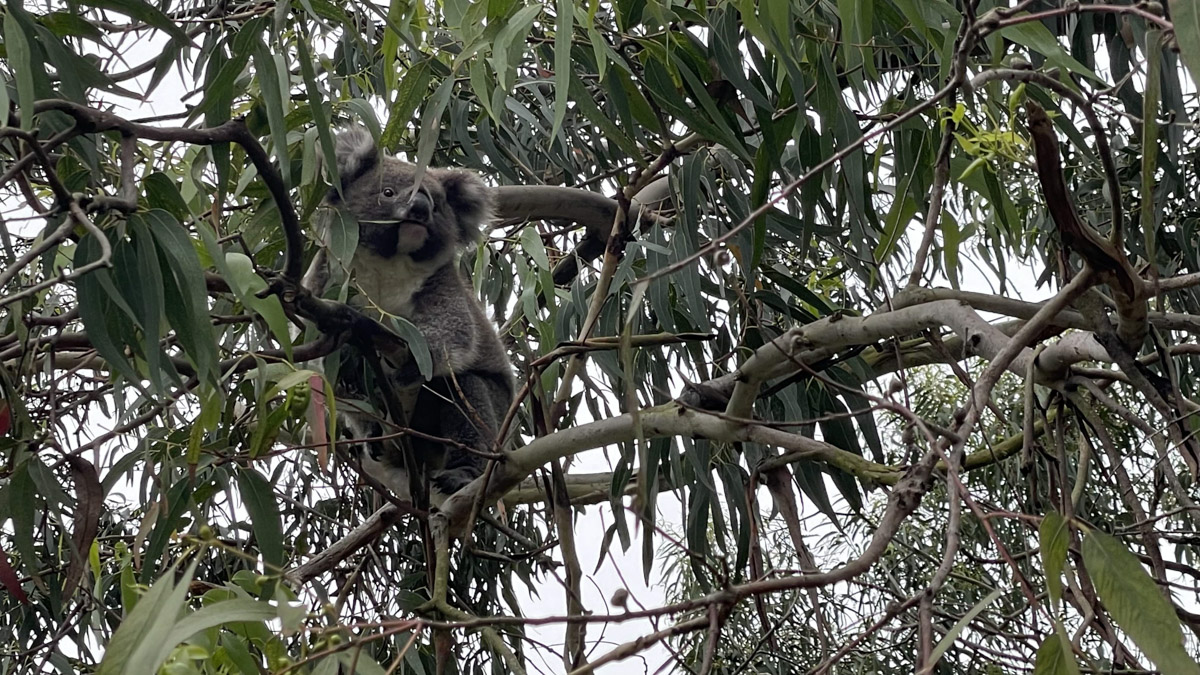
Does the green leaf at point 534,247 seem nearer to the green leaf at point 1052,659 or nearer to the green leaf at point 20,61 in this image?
the green leaf at point 20,61

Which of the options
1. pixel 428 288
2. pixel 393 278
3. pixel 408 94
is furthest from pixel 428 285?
pixel 408 94

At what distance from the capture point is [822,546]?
12.8 feet

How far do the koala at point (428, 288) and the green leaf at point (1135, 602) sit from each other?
2.16 metres

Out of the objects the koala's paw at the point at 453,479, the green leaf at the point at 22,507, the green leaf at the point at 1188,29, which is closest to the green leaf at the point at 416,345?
the green leaf at the point at 22,507

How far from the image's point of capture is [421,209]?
300cm

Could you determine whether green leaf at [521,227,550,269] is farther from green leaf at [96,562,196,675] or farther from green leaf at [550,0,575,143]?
green leaf at [96,562,196,675]

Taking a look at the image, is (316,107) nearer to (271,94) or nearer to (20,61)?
(271,94)

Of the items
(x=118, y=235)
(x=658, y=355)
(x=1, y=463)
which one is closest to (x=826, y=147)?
(x=658, y=355)

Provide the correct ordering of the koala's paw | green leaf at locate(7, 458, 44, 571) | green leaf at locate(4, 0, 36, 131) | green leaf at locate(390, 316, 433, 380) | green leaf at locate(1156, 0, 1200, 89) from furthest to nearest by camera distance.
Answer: the koala's paw → green leaf at locate(390, 316, 433, 380) → green leaf at locate(7, 458, 44, 571) → green leaf at locate(4, 0, 36, 131) → green leaf at locate(1156, 0, 1200, 89)

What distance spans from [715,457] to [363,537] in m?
0.79

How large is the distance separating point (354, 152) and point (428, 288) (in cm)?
45

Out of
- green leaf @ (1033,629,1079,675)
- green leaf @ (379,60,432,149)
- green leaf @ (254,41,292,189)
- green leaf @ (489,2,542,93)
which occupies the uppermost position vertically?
green leaf @ (379,60,432,149)

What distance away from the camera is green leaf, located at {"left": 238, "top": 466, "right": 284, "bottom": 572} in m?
1.51

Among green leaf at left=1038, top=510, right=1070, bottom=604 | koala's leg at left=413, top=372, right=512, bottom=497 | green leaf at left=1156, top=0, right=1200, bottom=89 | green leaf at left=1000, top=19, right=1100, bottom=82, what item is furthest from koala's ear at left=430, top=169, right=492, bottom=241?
green leaf at left=1156, top=0, right=1200, bottom=89
